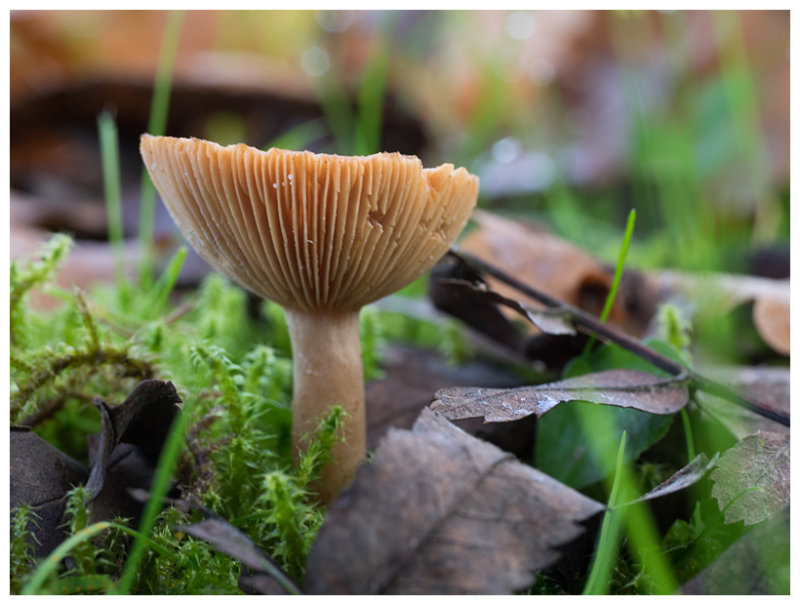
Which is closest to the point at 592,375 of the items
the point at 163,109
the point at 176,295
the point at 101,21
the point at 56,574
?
the point at 56,574

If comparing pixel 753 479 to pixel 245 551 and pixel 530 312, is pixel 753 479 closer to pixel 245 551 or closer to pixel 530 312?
pixel 530 312

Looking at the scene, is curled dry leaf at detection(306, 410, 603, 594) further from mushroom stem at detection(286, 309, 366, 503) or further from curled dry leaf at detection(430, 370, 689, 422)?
mushroom stem at detection(286, 309, 366, 503)

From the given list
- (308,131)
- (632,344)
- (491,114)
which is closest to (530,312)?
(632,344)

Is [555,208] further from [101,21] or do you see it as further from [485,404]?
[101,21]

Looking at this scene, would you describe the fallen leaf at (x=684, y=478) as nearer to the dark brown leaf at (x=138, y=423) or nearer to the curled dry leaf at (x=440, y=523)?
the curled dry leaf at (x=440, y=523)

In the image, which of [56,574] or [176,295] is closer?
[56,574]

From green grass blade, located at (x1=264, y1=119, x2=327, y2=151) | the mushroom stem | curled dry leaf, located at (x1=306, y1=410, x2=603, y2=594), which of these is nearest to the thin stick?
the mushroom stem

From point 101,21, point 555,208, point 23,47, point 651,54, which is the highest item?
point 101,21
